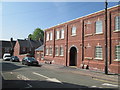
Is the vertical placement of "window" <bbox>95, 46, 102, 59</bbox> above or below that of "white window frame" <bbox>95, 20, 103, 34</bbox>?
below

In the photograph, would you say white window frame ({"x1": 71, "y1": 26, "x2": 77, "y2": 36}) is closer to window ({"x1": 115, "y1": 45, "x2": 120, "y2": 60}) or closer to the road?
window ({"x1": 115, "y1": 45, "x2": 120, "y2": 60})

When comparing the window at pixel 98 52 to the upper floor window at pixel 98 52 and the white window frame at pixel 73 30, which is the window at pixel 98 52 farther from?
the white window frame at pixel 73 30

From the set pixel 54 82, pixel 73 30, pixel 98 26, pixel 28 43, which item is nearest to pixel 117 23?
pixel 98 26

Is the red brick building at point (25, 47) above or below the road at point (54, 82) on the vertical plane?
above

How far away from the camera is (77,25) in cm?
2531

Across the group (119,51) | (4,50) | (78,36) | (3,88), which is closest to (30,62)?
(78,36)

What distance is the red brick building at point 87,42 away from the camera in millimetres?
18750

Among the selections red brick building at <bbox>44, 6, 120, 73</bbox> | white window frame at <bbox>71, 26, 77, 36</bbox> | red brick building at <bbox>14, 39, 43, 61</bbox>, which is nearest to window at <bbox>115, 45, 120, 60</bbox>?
red brick building at <bbox>44, 6, 120, 73</bbox>

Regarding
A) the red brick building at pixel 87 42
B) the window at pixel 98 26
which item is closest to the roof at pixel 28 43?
the red brick building at pixel 87 42

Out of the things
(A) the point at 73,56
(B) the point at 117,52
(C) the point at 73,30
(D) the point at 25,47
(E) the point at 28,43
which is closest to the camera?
(B) the point at 117,52

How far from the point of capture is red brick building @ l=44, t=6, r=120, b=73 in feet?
61.5

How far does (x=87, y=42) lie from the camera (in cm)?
2286

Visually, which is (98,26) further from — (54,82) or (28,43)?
(28,43)

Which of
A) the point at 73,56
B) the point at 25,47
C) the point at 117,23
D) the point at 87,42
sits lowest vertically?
the point at 73,56
